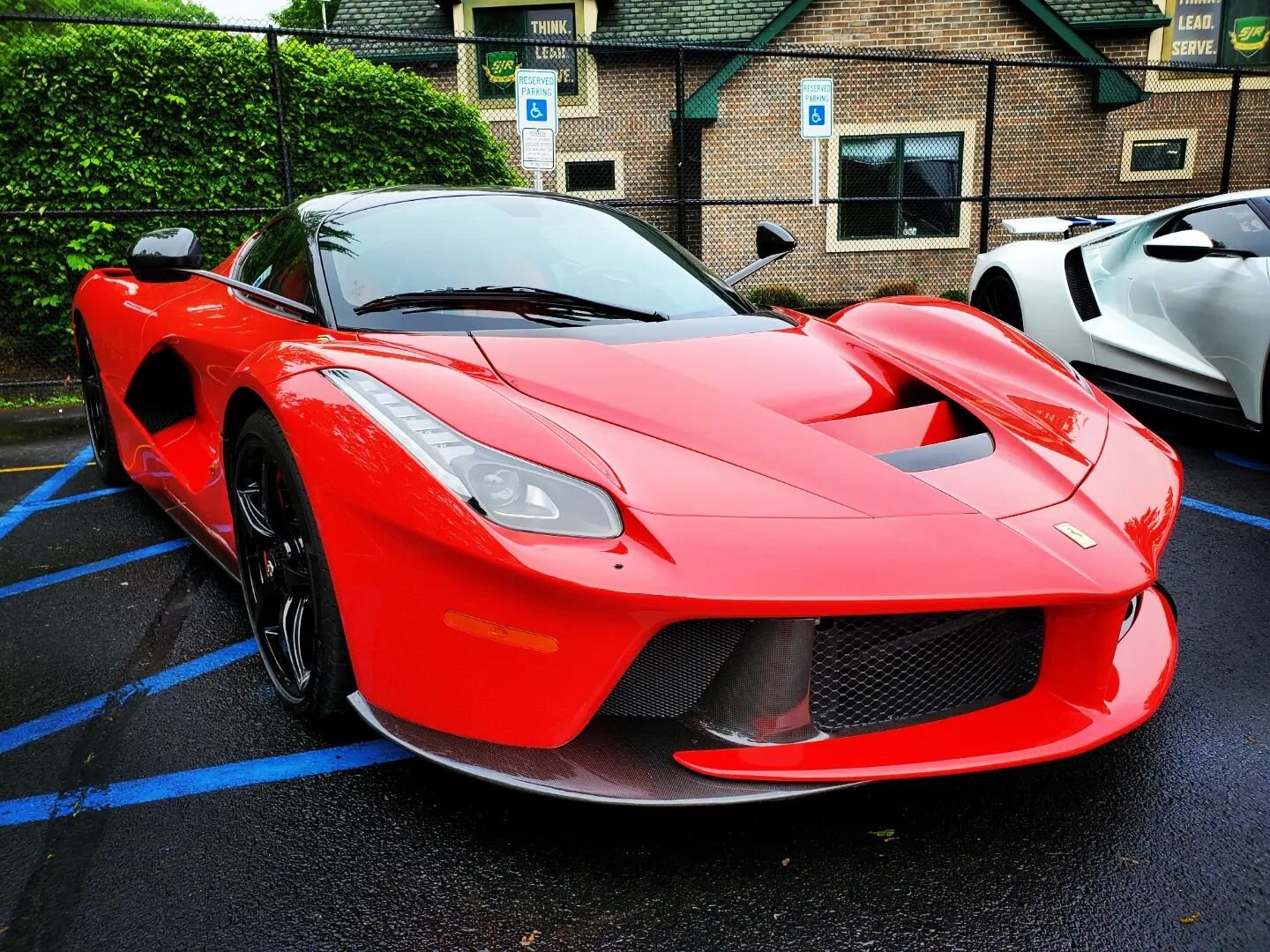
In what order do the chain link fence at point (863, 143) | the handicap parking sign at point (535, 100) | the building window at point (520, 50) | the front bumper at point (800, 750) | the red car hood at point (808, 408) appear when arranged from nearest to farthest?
1. the front bumper at point (800, 750)
2. the red car hood at point (808, 408)
3. the handicap parking sign at point (535, 100)
4. the chain link fence at point (863, 143)
5. the building window at point (520, 50)

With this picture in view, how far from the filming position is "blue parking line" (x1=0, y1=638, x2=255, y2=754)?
223 cm

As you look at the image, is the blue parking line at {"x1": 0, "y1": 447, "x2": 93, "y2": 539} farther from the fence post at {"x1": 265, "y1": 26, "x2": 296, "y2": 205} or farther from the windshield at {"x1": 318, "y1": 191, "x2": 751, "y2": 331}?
the fence post at {"x1": 265, "y1": 26, "x2": 296, "y2": 205}

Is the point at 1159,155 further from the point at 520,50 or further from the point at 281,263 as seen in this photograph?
the point at 281,263

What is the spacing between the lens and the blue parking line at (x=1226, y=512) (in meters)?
3.62

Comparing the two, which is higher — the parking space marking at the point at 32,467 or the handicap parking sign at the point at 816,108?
the handicap parking sign at the point at 816,108

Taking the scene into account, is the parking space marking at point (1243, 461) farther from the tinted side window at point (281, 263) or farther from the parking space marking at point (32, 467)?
the parking space marking at point (32, 467)

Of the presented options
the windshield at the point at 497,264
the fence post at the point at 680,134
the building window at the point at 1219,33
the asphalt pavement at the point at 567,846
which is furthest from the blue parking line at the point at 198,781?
the building window at the point at 1219,33

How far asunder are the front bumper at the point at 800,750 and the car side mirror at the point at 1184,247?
329 centimetres

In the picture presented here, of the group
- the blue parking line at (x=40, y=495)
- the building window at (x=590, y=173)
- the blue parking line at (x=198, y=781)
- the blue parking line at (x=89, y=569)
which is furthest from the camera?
the building window at (x=590, y=173)

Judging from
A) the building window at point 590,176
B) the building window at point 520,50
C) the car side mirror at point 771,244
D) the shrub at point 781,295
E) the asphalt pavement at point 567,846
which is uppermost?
the building window at point 520,50

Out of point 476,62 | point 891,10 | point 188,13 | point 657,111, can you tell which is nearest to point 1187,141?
point 891,10

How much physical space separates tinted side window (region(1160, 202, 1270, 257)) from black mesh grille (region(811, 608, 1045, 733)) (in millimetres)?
3570

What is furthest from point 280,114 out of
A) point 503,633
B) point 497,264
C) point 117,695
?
point 503,633

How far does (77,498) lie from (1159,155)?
15.0 metres
